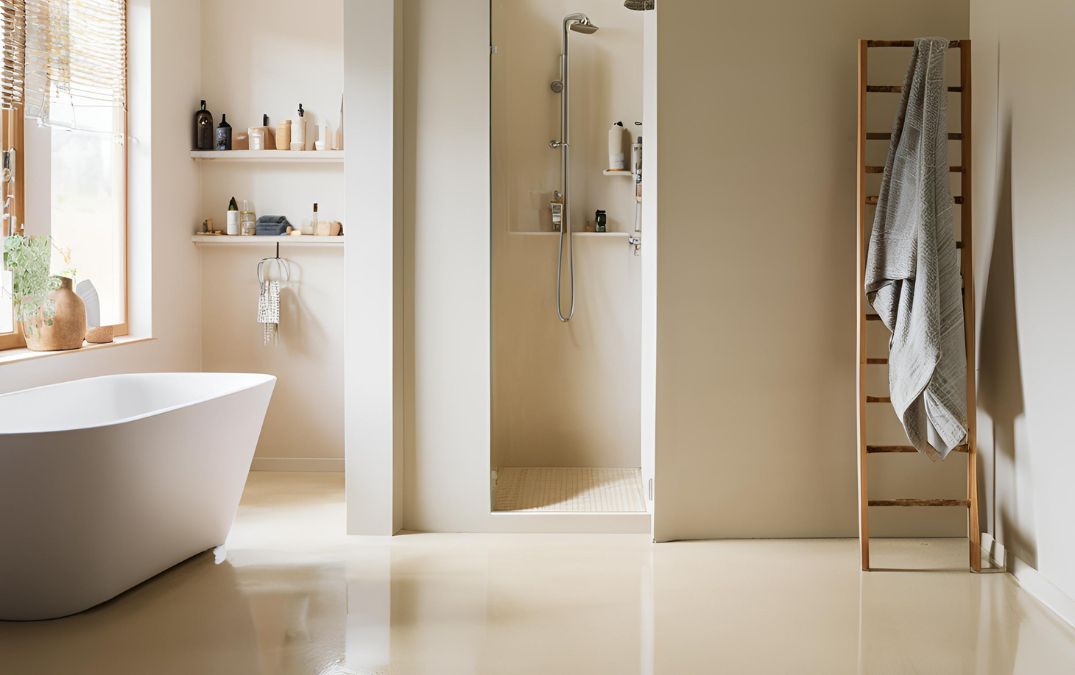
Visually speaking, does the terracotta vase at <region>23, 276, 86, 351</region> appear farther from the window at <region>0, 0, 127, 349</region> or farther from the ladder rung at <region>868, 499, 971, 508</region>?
the ladder rung at <region>868, 499, 971, 508</region>

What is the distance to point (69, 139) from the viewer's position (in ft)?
14.0

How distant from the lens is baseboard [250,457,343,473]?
203 inches

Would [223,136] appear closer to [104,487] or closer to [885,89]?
[104,487]

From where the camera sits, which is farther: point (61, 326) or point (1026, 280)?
point (61, 326)

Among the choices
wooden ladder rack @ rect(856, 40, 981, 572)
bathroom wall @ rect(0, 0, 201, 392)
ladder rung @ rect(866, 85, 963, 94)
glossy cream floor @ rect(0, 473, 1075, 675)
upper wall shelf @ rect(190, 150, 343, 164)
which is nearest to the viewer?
glossy cream floor @ rect(0, 473, 1075, 675)

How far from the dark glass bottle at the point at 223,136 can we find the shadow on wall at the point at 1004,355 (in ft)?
12.6

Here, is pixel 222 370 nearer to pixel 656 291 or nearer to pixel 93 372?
pixel 93 372

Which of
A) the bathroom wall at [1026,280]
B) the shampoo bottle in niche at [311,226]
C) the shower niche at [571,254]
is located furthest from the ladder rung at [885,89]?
the shampoo bottle in niche at [311,226]

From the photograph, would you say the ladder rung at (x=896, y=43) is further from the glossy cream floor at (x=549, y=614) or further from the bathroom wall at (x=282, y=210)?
the bathroom wall at (x=282, y=210)

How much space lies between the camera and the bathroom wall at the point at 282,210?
5.05 metres

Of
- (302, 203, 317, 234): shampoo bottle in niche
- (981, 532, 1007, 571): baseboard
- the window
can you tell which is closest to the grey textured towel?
(981, 532, 1007, 571): baseboard

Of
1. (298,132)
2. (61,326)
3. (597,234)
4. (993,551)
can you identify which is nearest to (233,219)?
(298,132)

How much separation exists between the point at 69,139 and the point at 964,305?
4.07 metres

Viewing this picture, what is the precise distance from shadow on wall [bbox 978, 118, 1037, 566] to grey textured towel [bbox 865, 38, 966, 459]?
18cm
